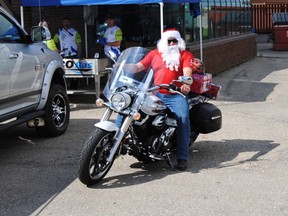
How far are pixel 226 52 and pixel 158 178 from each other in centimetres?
1186

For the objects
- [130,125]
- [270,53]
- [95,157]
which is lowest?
Result: [95,157]

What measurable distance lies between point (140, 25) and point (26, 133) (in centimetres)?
548

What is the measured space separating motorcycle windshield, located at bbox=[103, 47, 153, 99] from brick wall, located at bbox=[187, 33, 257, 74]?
746cm

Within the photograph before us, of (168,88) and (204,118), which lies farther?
(204,118)

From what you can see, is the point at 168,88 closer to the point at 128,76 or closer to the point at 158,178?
the point at 128,76

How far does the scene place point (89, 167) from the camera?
5238 millimetres

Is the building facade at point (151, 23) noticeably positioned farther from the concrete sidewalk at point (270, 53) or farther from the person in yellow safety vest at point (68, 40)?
the concrete sidewalk at point (270, 53)

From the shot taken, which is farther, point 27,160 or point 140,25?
point 140,25

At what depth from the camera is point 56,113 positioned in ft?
25.8

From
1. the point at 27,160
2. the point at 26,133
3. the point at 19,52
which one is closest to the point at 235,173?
the point at 27,160

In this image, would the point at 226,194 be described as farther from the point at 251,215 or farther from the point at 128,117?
the point at 128,117

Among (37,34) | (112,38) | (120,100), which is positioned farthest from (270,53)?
(120,100)

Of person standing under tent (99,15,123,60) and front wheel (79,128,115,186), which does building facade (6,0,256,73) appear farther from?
front wheel (79,128,115,186)

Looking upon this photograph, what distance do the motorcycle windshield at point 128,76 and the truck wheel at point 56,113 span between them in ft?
6.86
